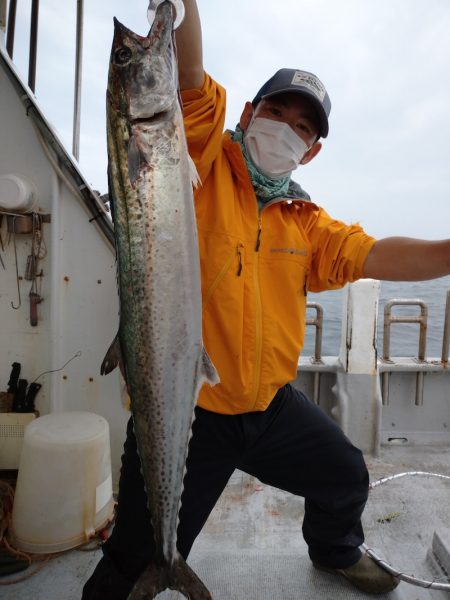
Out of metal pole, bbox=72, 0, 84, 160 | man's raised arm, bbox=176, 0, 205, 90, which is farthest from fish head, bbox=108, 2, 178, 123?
metal pole, bbox=72, 0, 84, 160

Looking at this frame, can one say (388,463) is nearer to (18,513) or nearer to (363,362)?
(363,362)

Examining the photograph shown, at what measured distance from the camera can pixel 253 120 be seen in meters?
2.37

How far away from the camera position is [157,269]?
165 centimetres

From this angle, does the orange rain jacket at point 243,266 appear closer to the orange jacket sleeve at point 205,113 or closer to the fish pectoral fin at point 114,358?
the orange jacket sleeve at point 205,113

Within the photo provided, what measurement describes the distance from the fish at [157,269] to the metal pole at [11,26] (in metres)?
3.07

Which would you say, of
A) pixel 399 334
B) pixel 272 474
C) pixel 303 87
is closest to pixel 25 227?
pixel 303 87

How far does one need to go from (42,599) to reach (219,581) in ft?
3.38

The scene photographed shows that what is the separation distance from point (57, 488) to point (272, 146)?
8.09 feet

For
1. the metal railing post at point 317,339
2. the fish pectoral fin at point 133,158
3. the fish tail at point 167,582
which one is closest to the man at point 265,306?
the fish tail at point 167,582

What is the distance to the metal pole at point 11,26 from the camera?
389cm

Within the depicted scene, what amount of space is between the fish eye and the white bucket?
232cm

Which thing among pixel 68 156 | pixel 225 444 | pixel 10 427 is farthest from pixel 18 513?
pixel 68 156

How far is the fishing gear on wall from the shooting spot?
136 inches

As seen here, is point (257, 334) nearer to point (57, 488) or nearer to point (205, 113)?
point (205, 113)
